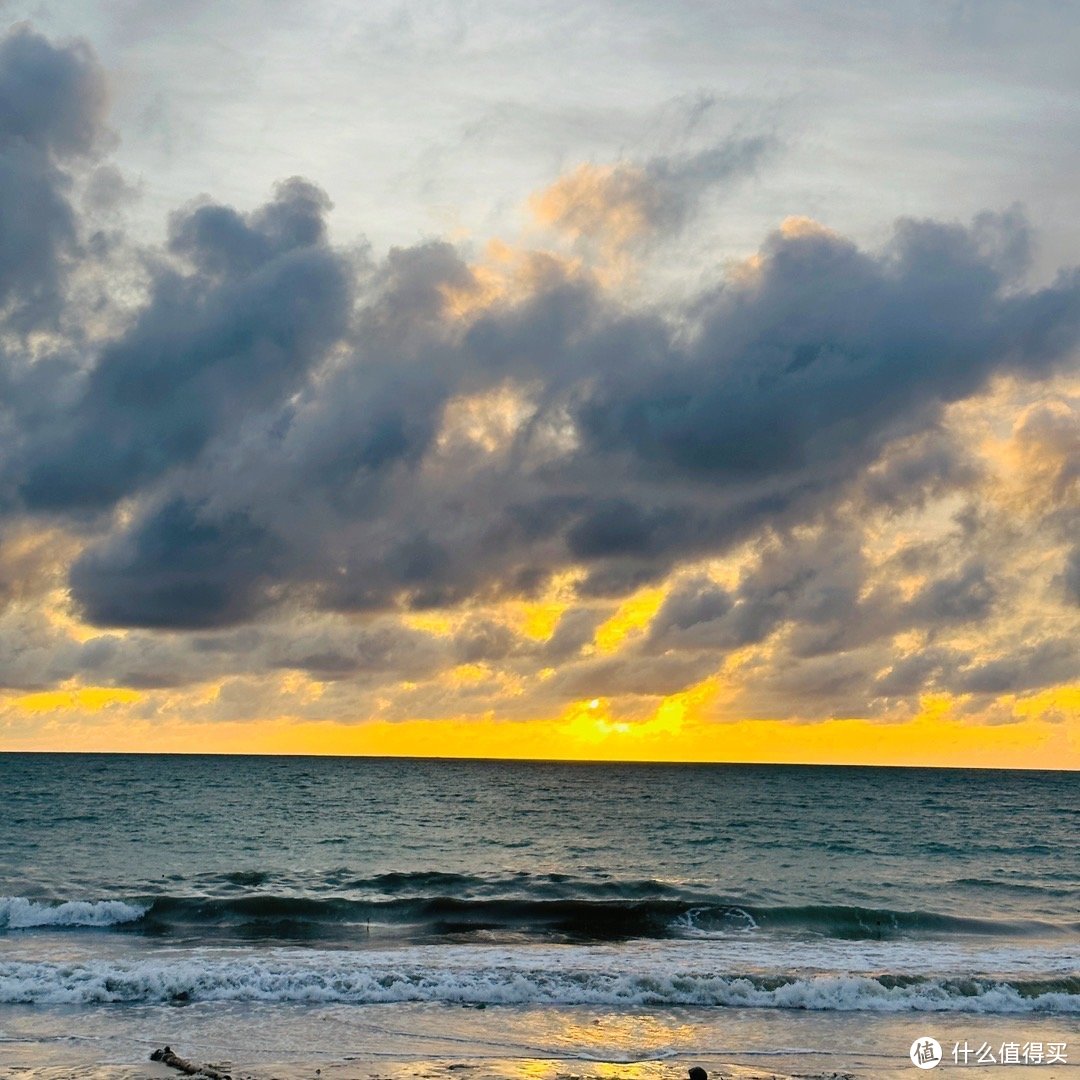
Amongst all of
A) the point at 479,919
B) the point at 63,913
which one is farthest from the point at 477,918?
the point at 63,913

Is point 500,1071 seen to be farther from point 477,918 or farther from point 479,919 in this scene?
point 477,918

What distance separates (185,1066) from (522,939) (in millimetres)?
17838

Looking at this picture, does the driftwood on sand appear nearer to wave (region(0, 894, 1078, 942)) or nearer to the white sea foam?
wave (region(0, 894, 1078, 942))

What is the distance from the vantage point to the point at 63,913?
37.9 m

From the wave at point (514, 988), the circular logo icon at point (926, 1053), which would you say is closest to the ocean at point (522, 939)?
the wave at point (514, 988)

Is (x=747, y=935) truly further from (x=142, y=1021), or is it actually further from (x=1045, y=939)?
(x=142, y=1021)

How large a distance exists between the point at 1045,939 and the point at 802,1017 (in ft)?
57.6

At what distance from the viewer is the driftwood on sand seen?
19.1 meters

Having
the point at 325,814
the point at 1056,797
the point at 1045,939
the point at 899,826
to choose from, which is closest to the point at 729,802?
the point at 899,826

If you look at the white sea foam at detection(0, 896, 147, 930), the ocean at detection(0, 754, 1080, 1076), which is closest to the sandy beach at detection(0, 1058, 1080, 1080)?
the ocean at detection(0, 754, 1080, 1076)

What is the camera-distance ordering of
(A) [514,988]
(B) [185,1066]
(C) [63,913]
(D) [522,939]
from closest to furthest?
(B) [185,1066], (A) [514,988], (D) [522,939], (C) [63,913]

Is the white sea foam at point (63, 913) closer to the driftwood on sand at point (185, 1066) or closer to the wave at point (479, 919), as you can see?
the wave at point (479, 919)

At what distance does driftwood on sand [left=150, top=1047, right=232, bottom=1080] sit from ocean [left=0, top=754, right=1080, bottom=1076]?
527 millimetres

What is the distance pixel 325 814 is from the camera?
83625mm
